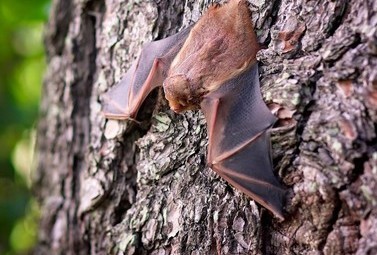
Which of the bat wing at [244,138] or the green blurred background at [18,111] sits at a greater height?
the bat wing at [244,138]

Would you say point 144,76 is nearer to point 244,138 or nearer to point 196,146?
point 196,146

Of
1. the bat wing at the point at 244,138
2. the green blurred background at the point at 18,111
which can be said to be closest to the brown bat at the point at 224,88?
the bat wing at the point at 244,138

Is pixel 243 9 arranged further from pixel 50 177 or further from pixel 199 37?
pixel 50 177

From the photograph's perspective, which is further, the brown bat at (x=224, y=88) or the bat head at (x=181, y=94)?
the bat head at (x=181, y=94)

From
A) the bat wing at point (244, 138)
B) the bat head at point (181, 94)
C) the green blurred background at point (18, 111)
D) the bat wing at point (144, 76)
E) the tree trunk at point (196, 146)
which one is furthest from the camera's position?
the green blurred background at point (18, 111)

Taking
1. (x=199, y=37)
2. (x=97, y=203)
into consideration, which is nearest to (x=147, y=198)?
(x=97, y=203)

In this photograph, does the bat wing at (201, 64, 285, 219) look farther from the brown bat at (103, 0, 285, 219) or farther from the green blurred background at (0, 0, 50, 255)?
the green blurred background at (0, 0, 50, 255)

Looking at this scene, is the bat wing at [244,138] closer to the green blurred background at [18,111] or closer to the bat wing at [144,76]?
the bat wing at [144,76]
